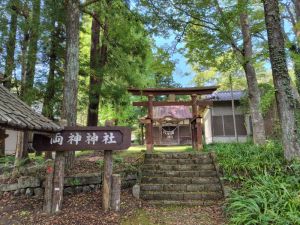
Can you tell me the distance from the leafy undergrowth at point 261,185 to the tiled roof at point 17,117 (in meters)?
3.85

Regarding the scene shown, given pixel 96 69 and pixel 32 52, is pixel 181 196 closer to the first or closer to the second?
pixel 96 69

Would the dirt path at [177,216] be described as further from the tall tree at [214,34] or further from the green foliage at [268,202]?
the tall tree at [214,34]

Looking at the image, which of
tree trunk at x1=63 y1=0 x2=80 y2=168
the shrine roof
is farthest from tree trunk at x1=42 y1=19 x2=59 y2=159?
the shrine roof

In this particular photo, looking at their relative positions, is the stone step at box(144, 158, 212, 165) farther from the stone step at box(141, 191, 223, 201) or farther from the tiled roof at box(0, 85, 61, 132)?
the tiled roof at box(0, 85, 61, 132)

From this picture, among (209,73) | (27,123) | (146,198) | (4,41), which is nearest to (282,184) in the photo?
(146,198)

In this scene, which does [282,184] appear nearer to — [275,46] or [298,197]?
[298,197]

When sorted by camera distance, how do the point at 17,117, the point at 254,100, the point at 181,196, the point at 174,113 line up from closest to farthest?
the point at 17,117 → the point at 181,196 → the point at 254,100 → the point at 174,113

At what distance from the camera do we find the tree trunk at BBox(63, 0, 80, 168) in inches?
258

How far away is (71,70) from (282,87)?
17.9 ft

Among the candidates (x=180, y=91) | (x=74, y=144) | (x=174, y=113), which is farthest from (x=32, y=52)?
(x=174, y=113)

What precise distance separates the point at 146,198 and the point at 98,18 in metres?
6.03

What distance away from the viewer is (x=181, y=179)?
6668mm

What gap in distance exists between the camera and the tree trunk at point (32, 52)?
299 inches

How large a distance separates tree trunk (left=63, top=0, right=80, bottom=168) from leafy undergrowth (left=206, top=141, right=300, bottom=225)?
431cm
